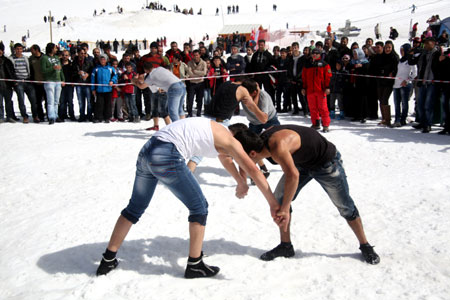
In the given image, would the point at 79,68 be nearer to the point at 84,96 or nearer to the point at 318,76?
the point at 84,96

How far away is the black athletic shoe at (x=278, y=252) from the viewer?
12.2 feet

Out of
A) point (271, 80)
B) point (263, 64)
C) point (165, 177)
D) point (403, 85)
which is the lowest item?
point (165, 177)

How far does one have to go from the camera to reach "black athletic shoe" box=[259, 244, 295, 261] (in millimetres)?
3705

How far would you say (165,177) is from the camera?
306 cm

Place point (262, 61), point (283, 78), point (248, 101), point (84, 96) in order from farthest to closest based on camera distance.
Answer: point (262, 61)
point (283, 78)
point (84, 96)
point (248, 101)

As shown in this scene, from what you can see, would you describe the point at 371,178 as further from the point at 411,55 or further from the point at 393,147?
the point at 411,55

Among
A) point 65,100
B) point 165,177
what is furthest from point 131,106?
point 165,177

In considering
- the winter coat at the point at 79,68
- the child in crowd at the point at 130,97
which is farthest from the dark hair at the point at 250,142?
the winter coat at the point at 79,68

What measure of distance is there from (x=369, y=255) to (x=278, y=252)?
84 cm

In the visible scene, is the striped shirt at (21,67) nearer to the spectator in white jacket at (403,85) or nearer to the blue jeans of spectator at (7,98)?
the blue jeans of spectator at (7,98)

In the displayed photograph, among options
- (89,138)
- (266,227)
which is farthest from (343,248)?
(89,138)

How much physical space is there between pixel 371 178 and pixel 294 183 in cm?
334

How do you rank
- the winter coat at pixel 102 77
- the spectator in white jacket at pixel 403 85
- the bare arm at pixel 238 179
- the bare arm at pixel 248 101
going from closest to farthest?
the bare arm at pixel 238 179, the bare arm at pixel 248 101, the spectator in white jacket at pixel 403 85, the winter coat at pixel 102 77

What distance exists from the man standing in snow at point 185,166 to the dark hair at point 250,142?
0.44 feet
